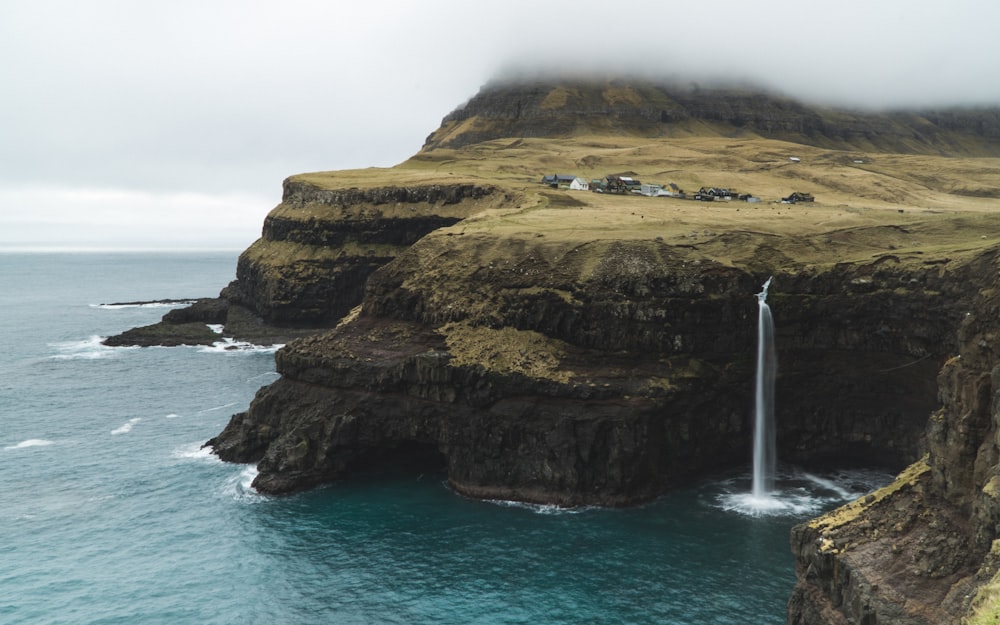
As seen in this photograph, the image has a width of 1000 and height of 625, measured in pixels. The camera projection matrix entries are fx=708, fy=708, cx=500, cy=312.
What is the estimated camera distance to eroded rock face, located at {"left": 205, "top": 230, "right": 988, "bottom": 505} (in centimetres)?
6931

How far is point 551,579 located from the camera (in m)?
53.9

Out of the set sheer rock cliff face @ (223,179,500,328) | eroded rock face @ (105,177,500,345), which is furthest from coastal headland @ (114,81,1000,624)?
eroded rock face @ (105,177,500,345)

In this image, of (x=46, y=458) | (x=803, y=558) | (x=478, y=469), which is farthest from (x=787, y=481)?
(x=46, y=458)

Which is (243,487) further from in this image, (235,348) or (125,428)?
(235,348)

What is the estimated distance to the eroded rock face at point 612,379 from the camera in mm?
69312

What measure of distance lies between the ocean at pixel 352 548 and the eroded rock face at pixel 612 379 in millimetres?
3391

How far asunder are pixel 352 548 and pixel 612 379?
97.7 feet

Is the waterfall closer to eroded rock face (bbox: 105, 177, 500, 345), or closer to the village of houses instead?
the village of houses

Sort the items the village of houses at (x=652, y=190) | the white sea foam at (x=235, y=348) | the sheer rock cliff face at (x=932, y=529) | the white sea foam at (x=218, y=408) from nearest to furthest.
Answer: the sheer rock cliff face at (x=932, y=529) → the white sea foam at (x=218, y=408) → the village of houses at (x=652, y=190) → the white sea foam at (x=235, y=348)

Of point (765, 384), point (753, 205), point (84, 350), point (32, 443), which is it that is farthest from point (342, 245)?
point (765, 384)

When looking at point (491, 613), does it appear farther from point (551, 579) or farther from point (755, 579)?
point (755, 579)

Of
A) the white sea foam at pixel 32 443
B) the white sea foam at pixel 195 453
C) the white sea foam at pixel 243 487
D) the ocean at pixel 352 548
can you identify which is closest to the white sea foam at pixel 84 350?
the white sea foam at pixel 32 443

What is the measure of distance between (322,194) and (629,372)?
357 feet

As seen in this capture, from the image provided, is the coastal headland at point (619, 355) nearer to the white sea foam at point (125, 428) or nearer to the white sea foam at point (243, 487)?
the white sea foam at point (243, 487)
